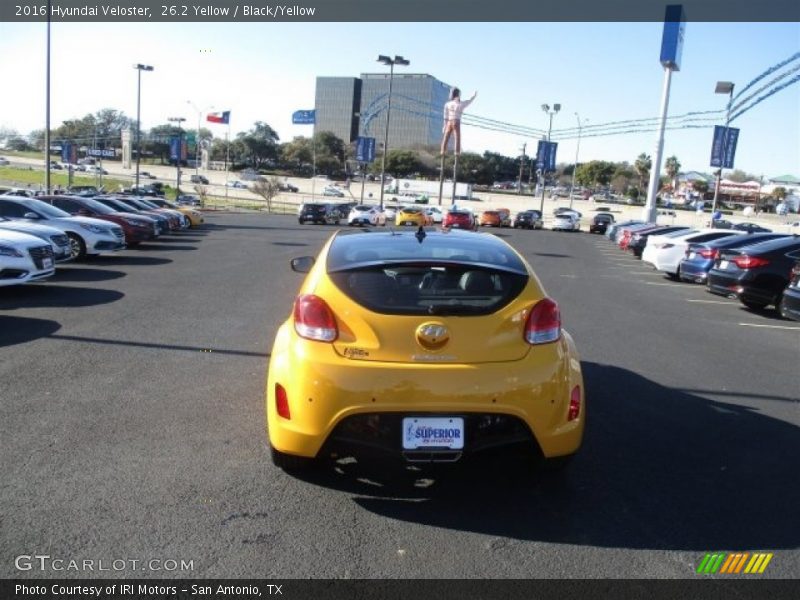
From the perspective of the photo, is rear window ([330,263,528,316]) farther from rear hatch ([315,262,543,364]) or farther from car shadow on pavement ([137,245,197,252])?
car shadow on pavement ([137,245,197,252])

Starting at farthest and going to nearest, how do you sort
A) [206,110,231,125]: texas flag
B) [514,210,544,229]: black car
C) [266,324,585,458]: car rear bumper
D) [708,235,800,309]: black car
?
[206,110,231,125]: texas flag, [514,210,544,229]: black car, [708,235,800,309]: black car, [266,324,585,458]: car rear bumper

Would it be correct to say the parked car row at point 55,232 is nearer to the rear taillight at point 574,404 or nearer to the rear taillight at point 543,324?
the rear taillight at point 543,324

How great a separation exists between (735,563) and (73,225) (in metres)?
15.7

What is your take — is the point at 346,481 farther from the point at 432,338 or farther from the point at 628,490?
the point at 628,490

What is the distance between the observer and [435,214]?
185 ft

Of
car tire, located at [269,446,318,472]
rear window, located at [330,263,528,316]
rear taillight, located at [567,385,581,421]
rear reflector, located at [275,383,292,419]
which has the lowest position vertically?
car tire, located at [269,446,318,472]

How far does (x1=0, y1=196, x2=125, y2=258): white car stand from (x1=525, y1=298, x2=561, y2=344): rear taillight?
1386cm

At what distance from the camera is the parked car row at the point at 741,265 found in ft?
40.3

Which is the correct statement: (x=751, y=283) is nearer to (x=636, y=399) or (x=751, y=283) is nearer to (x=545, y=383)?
(x=636, y=399)

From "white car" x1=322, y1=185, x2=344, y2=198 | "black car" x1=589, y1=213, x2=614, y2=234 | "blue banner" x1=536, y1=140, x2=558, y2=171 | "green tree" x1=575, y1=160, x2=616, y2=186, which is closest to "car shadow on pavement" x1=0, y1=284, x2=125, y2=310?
"black car" x1=589, y1=213, x2=614, y2=234

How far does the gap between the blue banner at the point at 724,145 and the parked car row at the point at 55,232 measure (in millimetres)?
30540

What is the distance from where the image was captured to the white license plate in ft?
12.0

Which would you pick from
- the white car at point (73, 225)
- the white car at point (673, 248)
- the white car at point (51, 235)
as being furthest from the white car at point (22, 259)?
the white car at point (673, 248)
